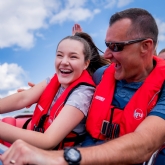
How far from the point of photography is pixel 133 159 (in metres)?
1.76

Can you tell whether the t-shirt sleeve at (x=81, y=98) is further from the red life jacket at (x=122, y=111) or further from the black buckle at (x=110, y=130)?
the black buckle at (x=110, y=130)

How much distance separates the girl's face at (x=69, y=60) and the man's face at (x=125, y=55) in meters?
0.24

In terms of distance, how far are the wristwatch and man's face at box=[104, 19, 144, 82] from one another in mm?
1096

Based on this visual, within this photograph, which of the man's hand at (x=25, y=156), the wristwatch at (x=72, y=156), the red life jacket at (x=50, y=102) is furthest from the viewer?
the red life jacket at (x=50, y=102)

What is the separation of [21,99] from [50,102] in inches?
12.5

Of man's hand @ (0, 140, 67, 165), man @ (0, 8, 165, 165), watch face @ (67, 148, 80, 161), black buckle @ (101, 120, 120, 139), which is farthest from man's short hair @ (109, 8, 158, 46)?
man's hand @ (0, 140, 67, 165)

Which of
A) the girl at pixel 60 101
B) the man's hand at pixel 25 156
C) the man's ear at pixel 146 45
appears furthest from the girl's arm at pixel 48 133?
the man's ear at pixel 146 45

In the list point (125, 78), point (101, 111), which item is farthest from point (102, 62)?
Answer: point (101, 111)

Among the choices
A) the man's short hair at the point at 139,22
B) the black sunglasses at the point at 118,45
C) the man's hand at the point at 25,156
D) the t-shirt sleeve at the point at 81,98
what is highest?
the man's short hair at the point at 139,22

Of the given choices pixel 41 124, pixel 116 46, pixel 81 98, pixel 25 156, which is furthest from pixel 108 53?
pixel 25 156

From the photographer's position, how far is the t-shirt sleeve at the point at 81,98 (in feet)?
7.00

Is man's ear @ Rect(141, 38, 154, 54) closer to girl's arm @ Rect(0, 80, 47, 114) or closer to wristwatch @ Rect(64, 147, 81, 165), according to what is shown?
girl's arm @ Rect(0, 80, 47, 114)

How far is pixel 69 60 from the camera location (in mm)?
2359

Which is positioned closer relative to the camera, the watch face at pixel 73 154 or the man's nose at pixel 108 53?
the watch face at pixel 73 154
